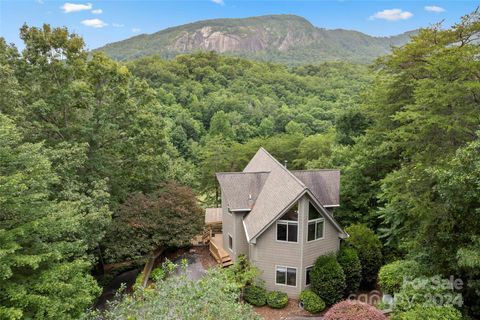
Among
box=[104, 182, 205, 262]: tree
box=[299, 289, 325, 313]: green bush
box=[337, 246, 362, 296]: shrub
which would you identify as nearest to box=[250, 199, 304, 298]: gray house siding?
box=[299, 289, 325, 313]: green bush

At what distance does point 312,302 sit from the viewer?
1627 centimetres

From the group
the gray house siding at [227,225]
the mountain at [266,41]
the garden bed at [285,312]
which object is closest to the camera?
the garden bed at [285,312]

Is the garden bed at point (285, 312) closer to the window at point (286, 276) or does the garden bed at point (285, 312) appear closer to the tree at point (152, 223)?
the window at point (286, 276)

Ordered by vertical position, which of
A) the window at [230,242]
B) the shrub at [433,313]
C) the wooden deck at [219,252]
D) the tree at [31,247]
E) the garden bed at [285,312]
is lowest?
the garden bed at [285,312]

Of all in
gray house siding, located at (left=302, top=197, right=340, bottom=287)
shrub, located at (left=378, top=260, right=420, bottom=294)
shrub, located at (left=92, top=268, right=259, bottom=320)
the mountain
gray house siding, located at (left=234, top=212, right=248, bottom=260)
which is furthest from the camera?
the mountain

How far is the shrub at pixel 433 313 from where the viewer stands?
9.75 metres

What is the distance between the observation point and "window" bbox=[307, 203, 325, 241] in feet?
55.4

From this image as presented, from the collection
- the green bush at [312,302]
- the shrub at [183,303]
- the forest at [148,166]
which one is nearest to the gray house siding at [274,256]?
the green bush at [312,302]

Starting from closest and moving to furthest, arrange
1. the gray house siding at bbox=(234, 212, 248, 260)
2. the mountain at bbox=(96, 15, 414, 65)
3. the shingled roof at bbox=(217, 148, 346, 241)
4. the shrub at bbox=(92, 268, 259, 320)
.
Answer: the shrub at bbox=(92, 268, 259, 320) < the shingled roof at bbox=(217, 148, 346, 241) < the gray house siding at bbox=(234, 212, 248, 260) < the mountain at bbox=(96, 15, 414, 65)

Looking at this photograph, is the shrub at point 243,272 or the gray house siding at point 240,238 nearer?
the shrub at point 243,272

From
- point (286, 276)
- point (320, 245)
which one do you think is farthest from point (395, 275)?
point (286, 276)

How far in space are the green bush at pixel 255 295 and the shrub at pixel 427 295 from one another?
7.05 m

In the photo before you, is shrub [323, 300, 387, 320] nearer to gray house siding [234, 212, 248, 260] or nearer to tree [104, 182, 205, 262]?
gray house siding [234, 212, 248, 260]

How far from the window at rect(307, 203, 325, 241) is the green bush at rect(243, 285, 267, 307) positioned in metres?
3.52
